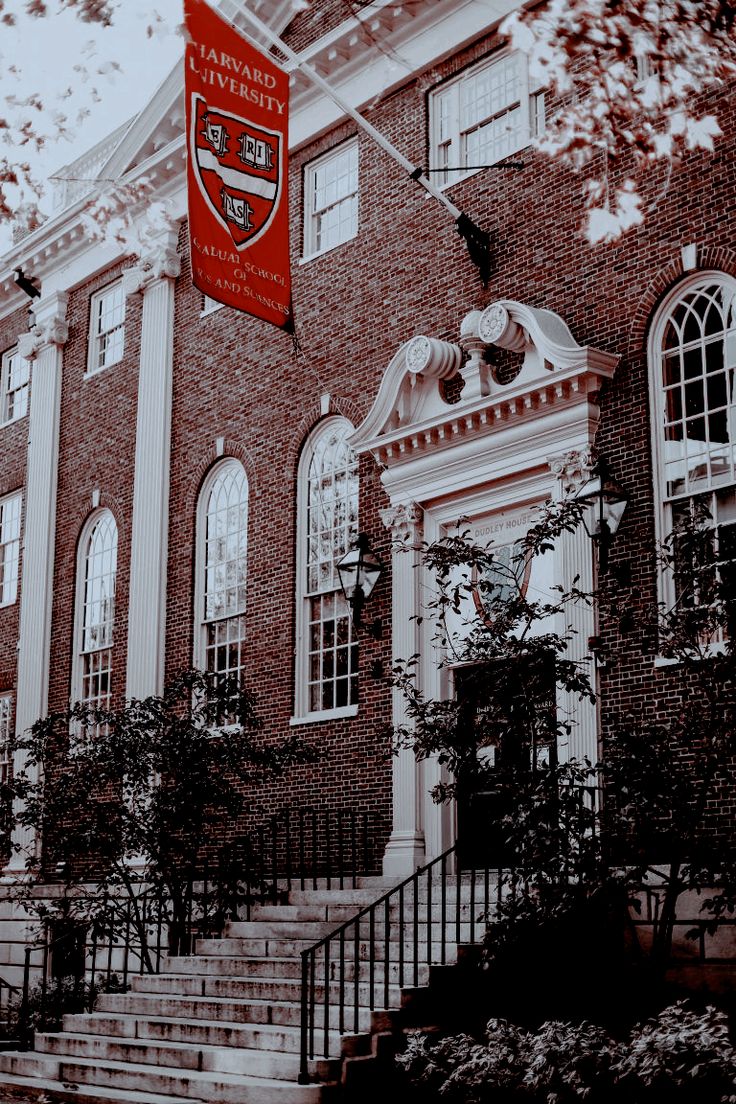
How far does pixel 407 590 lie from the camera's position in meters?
15.7

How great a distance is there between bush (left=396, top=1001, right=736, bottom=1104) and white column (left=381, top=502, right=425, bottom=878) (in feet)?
15.0

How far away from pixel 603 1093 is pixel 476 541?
285 inches

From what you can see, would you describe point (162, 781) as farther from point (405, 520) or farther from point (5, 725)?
point (5, 725)

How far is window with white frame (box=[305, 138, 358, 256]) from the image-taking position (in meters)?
18.0

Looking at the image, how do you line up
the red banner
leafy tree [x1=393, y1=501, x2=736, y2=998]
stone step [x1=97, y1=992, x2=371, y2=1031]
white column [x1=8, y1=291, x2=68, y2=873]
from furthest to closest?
white column [x1=8, y1=291, x2=68, y2=873] < the red banner < stone step [x1=97, y1=992, x2=371, y2=1031] < leafy tree [x1=393, y1=501, x2=736, y2=998]

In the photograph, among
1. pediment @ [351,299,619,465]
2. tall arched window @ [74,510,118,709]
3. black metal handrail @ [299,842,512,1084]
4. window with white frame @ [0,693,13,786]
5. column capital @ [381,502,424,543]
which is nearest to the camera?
black metal handrail @ [299,842,512,1084]

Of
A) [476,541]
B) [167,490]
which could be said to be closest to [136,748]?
[476,541]

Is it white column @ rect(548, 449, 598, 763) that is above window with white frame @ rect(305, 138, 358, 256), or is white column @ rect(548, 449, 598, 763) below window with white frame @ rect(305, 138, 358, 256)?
below

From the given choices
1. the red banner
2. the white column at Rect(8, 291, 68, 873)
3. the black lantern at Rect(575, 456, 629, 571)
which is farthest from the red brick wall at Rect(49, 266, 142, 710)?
the black lantern at Rect(575, 456, 629, 571)

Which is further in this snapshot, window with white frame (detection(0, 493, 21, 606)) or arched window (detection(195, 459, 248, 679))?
window with white frame (detection(0, 493, 21, 606))

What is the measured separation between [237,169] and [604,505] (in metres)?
5.17

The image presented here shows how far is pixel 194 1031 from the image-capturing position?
12.3 meters

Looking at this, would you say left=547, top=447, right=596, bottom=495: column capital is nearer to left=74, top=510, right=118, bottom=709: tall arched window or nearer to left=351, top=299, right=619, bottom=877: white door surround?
left=351, top=299, right=619, bottom=877: white door surround

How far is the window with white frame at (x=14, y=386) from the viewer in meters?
25.5
